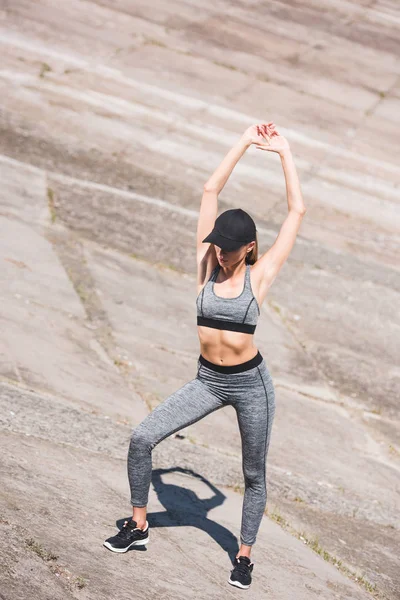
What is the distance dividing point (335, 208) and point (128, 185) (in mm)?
3441

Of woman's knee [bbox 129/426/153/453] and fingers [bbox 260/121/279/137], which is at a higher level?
fingers [bbox 260/121/279/137]

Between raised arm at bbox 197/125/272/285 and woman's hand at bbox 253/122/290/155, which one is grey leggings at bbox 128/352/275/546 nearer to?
raised arm at bbox 197/125/272/285

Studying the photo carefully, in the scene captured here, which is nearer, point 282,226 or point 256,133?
point 282,226

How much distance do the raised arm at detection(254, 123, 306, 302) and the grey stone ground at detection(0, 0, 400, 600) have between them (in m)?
1.78

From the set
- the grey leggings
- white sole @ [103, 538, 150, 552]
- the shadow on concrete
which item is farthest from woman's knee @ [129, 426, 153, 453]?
the shadow on concrete

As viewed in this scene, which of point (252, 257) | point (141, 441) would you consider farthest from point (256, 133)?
point (141, 441)

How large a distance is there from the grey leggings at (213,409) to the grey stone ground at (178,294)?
605 millimetres

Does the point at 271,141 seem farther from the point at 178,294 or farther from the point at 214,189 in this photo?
the point at 178,294

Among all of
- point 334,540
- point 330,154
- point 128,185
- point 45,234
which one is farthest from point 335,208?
point 334,540

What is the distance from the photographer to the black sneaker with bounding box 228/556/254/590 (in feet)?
15.9

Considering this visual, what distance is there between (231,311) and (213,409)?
57 cm

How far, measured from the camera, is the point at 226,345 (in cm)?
458

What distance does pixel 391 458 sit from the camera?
26.2 feet

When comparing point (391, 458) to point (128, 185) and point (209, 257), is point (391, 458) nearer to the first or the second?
point (209, 257)
